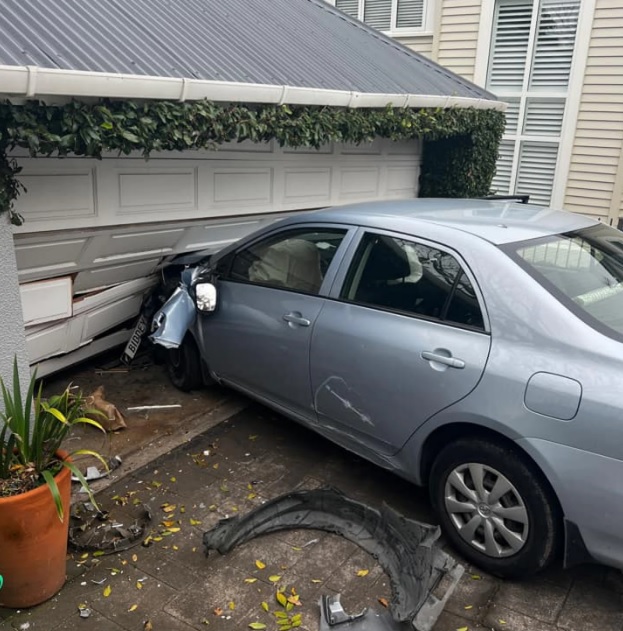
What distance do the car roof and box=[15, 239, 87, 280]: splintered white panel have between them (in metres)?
1.64

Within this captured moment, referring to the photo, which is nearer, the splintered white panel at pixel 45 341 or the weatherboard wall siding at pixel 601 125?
the splintered white panel at pixel 45 341

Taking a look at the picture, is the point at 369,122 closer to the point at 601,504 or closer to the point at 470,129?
the point at 470,129

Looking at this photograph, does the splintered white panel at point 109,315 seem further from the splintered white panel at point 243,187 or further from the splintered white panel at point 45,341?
the splintered white panel at point 243,187

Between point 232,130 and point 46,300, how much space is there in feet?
5.85

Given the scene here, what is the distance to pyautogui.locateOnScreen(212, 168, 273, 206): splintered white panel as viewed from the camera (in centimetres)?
496

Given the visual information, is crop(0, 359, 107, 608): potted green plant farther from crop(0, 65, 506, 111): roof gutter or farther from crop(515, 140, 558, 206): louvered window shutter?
crop(515, 140, 558, 206): louvered window shutter

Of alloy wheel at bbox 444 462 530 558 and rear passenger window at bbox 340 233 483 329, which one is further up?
rear passenger window at bbox 340 233 483 329

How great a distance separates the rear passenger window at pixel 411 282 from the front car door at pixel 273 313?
0.76 feet

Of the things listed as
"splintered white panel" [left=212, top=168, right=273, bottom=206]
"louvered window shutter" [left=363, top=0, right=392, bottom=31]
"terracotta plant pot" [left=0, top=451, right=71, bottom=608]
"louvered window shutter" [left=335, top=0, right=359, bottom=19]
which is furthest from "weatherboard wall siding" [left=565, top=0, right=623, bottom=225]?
"terracotta plant pot" [left=0, top=451, right=71, bottom=608]

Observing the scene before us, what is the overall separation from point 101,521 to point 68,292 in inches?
71.2

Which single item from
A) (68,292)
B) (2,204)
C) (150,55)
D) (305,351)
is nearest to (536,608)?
(305,351)

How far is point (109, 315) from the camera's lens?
5.17 meters

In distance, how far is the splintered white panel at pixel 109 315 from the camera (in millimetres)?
4941

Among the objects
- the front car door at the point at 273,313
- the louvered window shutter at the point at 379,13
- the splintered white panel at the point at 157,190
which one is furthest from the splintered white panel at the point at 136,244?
the louvered window shutter at the point at 379,13
